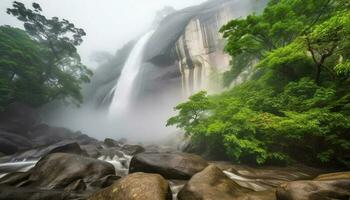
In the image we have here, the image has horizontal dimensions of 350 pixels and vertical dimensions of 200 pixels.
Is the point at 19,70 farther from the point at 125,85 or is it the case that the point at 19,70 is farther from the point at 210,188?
the point at 210,188

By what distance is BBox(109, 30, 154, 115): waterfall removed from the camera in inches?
1463

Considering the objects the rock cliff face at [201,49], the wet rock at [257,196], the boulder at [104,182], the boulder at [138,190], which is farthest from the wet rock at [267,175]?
the rock cliff face at [201,49]

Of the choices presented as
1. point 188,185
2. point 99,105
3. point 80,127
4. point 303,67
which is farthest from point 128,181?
point 80,127

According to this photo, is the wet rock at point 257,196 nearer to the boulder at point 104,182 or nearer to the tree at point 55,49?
the boulder at point 104,182

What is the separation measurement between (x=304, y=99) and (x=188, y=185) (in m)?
5.91

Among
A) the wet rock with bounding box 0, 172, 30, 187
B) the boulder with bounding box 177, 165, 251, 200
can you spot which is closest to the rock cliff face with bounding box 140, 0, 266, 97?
the boulder with bounding box 177, 165, 251, 200

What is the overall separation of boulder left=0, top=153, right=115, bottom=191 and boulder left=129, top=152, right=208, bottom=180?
131 centimetres

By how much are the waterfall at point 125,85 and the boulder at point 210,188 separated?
32324mm

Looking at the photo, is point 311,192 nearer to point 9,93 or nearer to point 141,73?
point 9,93

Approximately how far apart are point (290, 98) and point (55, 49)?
1068 inches

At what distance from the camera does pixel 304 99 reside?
8125 mm

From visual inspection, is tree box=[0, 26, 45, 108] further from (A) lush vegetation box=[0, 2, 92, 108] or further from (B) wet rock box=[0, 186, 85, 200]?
(B) wet rock box=[0, 186, 85, 200]

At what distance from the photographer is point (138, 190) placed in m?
4.56

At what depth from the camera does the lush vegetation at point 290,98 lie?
7.03 meters
